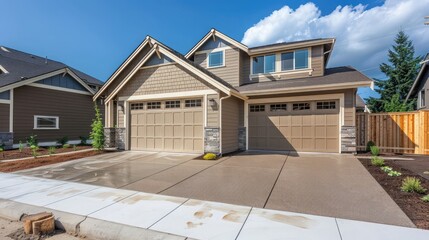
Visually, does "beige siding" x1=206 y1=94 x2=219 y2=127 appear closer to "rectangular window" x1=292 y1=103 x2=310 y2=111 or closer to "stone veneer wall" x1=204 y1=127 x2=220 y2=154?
"stone veneer wall" x1=204 y1=127 x2=220 y2=154

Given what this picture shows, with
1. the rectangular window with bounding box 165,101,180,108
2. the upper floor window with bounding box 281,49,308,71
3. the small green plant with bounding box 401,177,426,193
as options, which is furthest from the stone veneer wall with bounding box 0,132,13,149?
the small green plant with bounding box 401,177,426,193

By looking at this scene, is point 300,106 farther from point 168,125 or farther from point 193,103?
point 168,125

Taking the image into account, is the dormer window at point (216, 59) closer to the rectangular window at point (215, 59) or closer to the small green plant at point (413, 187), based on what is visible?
the rectangular window at point (215, 59)

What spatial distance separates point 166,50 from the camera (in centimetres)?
1041

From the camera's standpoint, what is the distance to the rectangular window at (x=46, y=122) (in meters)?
14.1

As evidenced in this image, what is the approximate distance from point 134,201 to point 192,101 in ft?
22.2

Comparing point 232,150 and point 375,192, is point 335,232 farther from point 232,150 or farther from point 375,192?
point 232,150

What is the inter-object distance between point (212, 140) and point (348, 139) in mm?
6147

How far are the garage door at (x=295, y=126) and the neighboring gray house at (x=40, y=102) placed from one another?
43.4 ft

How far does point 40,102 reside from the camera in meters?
14.3

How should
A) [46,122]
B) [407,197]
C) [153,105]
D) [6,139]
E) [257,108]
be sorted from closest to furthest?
1. [407,197]
2. [153,105]
3. [257,108]
4. [6,139]
5. [46,122]

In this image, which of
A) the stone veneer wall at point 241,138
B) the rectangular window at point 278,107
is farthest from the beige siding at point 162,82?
the rectangular window at point 278,107

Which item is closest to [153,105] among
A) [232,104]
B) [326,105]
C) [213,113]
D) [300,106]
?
[213,113]

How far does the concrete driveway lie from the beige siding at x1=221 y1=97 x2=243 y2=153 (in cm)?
189
